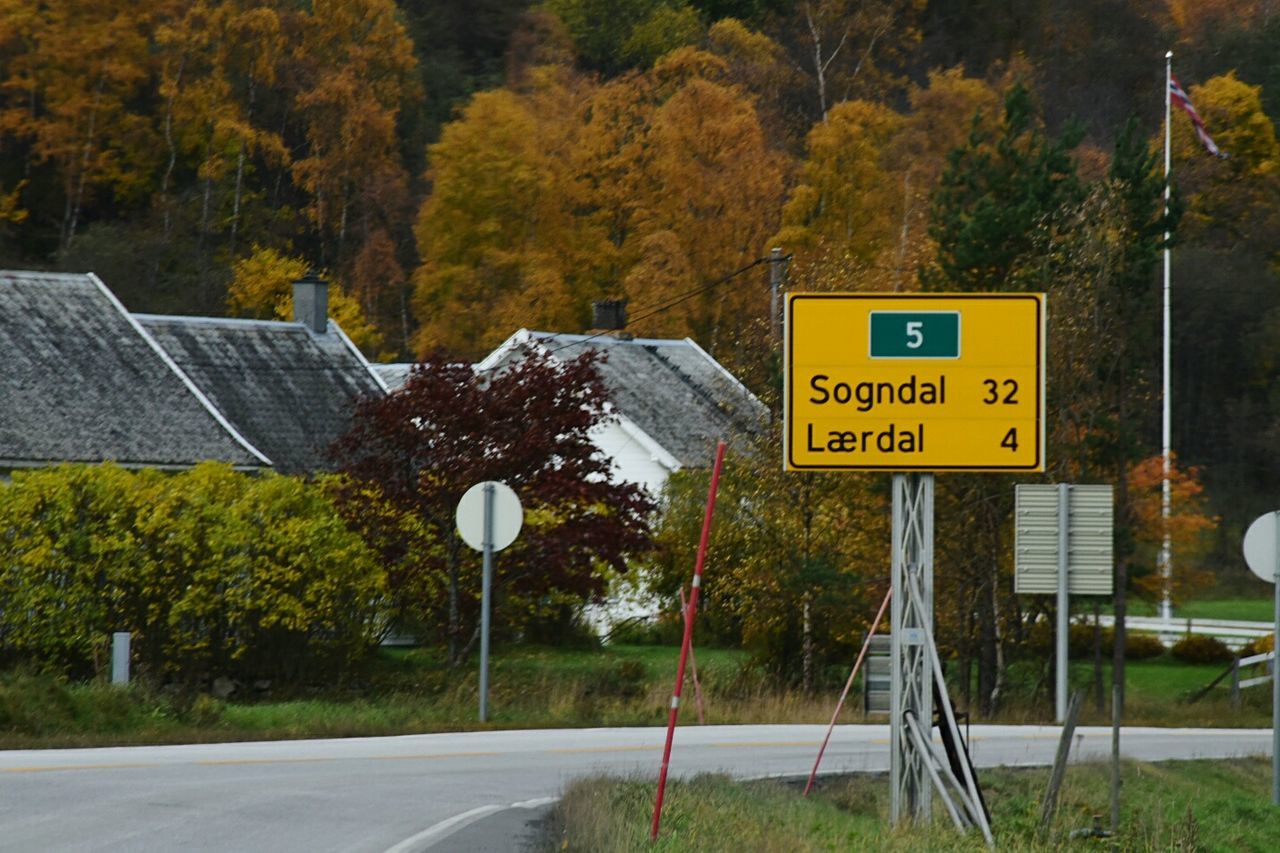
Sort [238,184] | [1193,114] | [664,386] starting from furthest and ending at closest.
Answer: [238,184] < [664,386] < [1193,114]

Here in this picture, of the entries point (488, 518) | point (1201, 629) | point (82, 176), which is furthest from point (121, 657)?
point (82, 176)

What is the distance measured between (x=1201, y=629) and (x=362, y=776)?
35.8m

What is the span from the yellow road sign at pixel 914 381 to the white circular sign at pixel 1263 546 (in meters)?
7.03

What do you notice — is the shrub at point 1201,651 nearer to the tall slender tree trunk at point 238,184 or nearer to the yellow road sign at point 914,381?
the yellow road sign at point 914,381

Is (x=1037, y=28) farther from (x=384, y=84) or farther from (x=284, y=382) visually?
(x=284, y=382)

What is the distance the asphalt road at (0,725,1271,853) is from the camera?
13.8 meters

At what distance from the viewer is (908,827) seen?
1476 cm

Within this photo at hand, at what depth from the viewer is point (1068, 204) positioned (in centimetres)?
3531

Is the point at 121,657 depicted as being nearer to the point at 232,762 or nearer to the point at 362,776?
the point at 232,762

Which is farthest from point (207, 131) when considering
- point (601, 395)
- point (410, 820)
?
point (410, 820)

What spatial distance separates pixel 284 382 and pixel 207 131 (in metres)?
28.8

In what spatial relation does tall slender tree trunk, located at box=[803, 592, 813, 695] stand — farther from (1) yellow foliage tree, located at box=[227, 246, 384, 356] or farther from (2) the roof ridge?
(1) yellow foliage tree, located at box=[227, 246, 384, 356]

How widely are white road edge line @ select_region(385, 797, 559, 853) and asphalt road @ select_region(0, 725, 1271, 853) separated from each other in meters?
0.01

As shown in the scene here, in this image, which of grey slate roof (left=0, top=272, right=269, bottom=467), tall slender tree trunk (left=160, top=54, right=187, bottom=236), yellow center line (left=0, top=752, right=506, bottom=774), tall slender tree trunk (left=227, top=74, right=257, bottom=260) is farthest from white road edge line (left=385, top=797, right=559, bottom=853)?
tall slender tree trunk (left=227, top=74, right=257, bottom=260)
